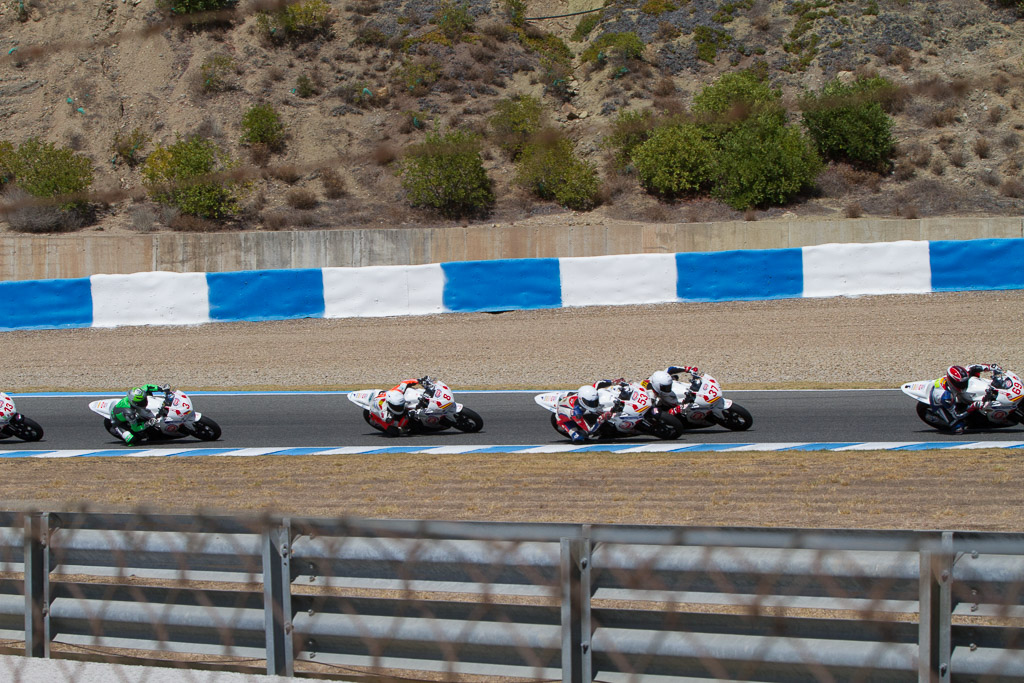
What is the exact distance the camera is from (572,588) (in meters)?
4.04

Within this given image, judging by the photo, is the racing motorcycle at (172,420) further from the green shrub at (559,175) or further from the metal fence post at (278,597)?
the green shrub at (559,175)

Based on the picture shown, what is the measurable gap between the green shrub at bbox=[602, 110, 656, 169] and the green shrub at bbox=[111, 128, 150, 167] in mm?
15544

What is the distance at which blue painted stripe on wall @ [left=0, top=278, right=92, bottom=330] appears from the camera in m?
22.6

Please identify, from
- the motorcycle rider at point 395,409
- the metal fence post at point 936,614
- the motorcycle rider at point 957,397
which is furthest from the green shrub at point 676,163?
the metal fence post at point 936,614

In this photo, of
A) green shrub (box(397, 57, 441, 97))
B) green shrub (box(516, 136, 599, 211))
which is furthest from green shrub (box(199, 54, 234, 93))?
green shrub (box(516, 136, 599, 211))

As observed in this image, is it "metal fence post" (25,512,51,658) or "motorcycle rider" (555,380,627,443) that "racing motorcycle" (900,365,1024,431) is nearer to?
"motorcycle rider" (555,380,627,443)

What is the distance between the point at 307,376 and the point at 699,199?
15173 mm

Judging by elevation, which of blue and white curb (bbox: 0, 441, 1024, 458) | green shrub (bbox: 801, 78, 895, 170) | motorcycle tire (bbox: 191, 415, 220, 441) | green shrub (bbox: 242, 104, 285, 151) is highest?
green shrub (bbox: 242, 104, 285, 151)

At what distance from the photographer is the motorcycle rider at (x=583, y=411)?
1213 cm

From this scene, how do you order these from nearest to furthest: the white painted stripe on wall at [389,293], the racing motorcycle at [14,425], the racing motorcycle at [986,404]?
the racing motorcycle at [986,404] < the racing motorcycle at [14,425] < the white painted stripe on wall at [389,293]

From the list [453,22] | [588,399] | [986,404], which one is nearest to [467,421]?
[588,399]

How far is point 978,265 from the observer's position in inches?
806

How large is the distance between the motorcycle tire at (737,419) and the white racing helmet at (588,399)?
1667mm

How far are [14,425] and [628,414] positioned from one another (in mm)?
8226
